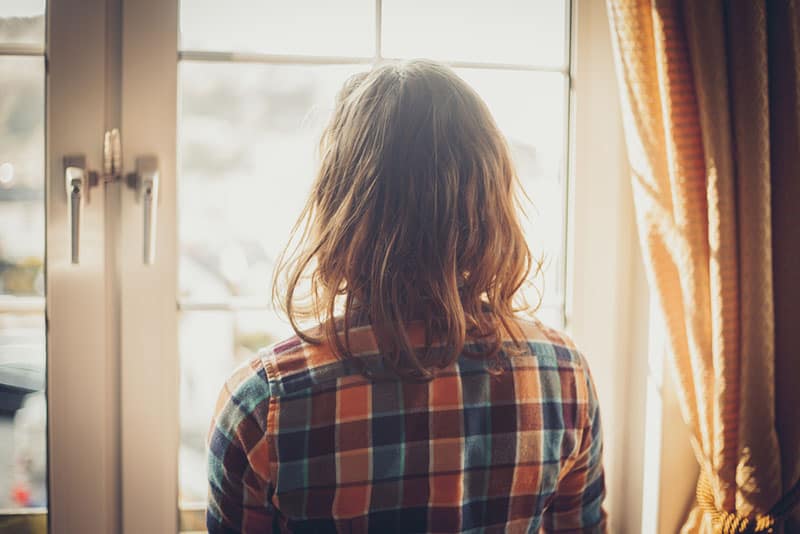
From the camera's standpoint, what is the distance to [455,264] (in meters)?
0.72

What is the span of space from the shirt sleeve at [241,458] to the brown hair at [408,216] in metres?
0.09

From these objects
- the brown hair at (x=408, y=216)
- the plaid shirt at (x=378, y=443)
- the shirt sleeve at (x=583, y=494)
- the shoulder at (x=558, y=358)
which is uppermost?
the brown hair at (x=408, y=216)

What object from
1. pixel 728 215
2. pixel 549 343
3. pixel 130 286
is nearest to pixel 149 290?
pixel 130 286

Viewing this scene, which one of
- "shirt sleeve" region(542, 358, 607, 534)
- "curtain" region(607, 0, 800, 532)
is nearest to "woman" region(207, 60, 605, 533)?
"shirt sleeve" region(542, 358, 607, 534)

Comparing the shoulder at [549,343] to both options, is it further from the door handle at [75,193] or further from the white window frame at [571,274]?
the door handle at [75,193]

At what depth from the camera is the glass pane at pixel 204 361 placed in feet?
3.88

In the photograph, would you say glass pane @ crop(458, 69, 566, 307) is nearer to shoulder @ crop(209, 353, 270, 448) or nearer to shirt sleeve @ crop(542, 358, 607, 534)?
shirt sleeve @ crop(542, 358, 607, 534)

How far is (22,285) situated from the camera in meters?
1.12

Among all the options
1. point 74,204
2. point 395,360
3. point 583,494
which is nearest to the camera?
point 395,360

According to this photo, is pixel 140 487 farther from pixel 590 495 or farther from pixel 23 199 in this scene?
pixel 590 495

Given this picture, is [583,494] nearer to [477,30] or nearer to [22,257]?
[477,30]

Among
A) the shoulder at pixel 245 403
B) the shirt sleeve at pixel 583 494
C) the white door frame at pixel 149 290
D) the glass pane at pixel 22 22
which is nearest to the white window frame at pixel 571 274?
the white door frame at pixel 149 290

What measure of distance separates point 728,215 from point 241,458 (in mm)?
780

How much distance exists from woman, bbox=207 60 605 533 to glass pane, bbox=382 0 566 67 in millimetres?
501
